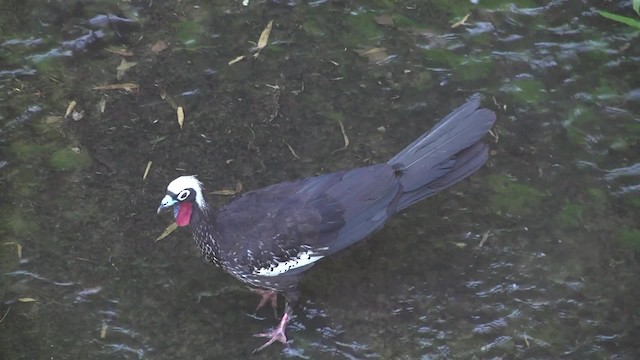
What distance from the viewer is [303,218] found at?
175 inches

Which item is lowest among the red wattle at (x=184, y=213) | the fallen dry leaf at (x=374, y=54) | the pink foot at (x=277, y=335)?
the pink foot at (x=277, y=335)

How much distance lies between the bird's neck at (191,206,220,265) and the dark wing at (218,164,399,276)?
42 millimetres

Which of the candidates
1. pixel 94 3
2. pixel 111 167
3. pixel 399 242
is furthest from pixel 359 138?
pixel 94 3

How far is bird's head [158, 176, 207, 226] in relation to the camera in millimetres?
4445

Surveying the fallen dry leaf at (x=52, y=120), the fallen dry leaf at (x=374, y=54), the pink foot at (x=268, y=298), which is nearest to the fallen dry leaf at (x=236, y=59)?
the fallen dry leaf at (x=374, y=54)

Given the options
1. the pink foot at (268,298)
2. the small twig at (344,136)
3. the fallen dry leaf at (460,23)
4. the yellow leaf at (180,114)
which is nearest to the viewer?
the pink foot at (268,298)

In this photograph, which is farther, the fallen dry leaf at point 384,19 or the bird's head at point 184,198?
the fallen dry leaf at point 384,19

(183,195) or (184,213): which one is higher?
(183,195)

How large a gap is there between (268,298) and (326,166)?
3.12 ft

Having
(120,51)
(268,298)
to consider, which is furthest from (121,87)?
(268,298)

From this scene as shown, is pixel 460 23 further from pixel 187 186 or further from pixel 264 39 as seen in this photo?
pixel 187 186

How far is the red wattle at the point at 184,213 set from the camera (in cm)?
450

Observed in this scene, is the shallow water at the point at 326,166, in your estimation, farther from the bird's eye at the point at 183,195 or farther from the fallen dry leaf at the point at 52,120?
the bird's eye at the point at 183,195

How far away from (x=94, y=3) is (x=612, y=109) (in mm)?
3620
